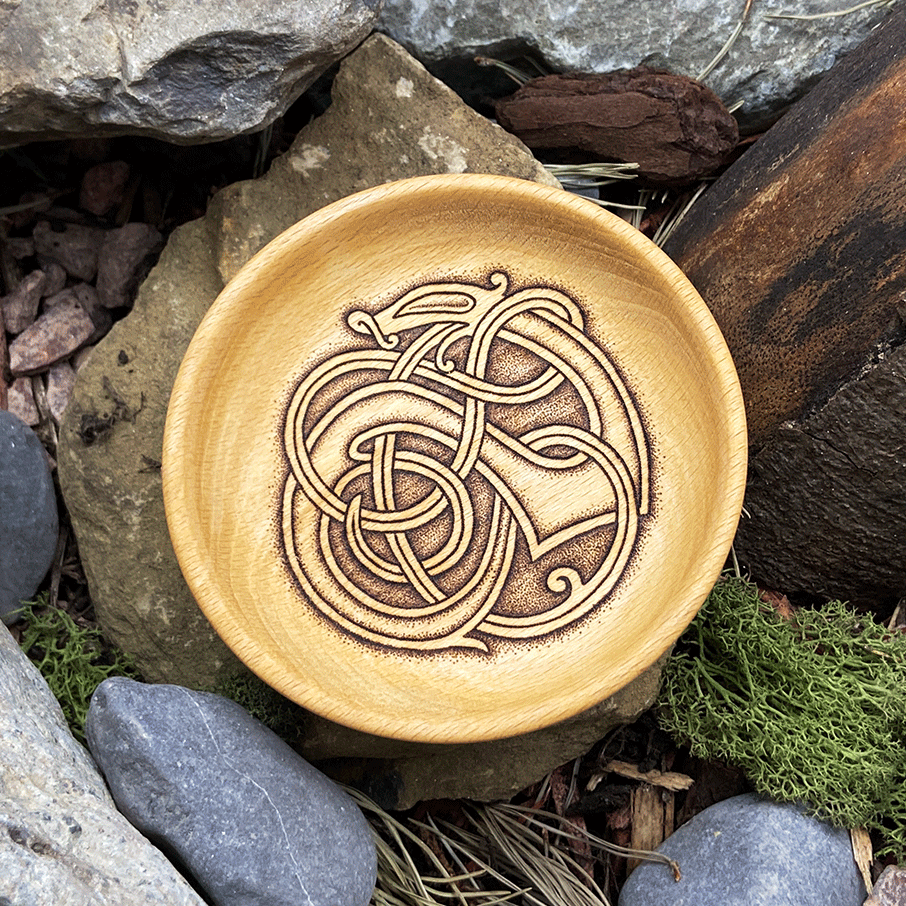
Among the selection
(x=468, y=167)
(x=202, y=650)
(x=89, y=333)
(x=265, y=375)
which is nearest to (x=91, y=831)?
(x=202, y=650)

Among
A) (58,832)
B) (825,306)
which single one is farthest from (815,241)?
(58,832)

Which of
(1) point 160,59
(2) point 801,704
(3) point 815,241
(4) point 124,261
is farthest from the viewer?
(4) point 124,261

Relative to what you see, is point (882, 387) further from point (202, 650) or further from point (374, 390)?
point (202, 650)

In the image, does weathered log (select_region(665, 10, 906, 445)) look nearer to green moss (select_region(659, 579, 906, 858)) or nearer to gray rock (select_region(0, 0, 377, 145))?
green moss (select_region(659, 579, 906, 858))

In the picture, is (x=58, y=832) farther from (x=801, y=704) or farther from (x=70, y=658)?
(x=801, y=704)

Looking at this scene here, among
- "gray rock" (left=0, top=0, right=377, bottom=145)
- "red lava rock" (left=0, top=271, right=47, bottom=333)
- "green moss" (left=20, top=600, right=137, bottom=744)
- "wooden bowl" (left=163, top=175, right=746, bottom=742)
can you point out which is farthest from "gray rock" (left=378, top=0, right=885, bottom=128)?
"green moss" (left=20, top=600, right=137, bottom=744)

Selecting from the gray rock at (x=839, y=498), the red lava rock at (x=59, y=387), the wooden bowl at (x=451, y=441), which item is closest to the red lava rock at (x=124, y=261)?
the red lava rock at (x=59, y=387)
